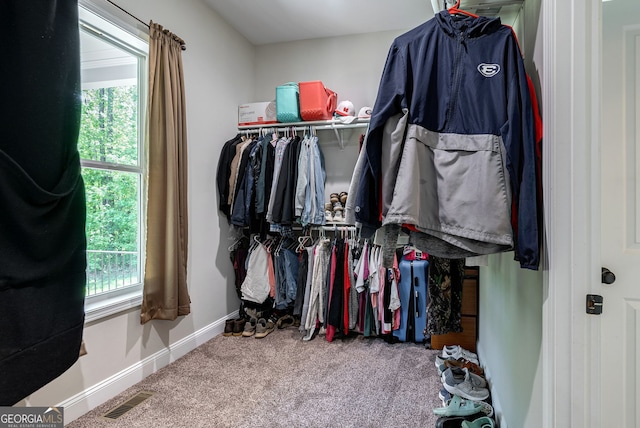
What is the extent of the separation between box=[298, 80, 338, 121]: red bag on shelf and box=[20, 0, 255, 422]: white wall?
695mm

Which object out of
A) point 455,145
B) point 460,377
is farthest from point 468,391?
point 455,145

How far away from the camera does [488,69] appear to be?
44.1 inches

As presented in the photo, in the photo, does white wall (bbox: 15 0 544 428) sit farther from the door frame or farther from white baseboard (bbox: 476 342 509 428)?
the door frame

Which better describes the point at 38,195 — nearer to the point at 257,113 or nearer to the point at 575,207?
the point at 575,207

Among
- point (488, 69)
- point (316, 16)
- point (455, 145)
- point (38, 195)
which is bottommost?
point (38, 195)

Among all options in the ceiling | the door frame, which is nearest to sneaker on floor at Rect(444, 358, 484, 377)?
the door frame

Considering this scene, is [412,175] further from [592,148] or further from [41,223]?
[41,223]

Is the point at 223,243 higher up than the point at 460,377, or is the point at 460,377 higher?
the point at 223,243

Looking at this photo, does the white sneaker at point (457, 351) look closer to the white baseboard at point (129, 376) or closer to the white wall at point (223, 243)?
the white wall at point (223, 243)

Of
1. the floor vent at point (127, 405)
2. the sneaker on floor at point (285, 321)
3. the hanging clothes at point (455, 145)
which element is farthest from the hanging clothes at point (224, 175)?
the hanging clothes at point (455, 145)

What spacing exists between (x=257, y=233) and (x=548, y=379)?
2558 mm

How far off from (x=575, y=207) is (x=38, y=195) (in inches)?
67.9

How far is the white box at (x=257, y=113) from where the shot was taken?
3.20m

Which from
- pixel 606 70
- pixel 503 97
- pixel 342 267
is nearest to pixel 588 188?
pixel 503 97
